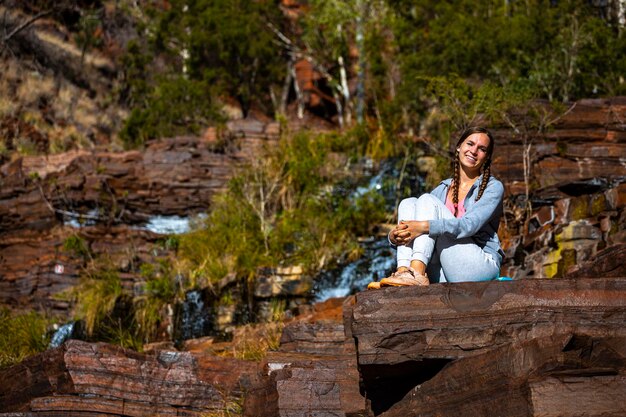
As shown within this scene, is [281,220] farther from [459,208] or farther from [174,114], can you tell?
[174,114]

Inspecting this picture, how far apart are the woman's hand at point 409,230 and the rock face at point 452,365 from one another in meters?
0.50

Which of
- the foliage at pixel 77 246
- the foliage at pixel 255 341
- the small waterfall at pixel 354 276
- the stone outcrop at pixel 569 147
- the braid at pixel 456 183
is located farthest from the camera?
the foliage at pixel 77 246

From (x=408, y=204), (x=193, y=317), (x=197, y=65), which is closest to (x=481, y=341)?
(x=408, y=204)

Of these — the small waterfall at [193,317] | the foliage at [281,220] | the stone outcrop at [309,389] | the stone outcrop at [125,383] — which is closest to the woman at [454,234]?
the stone outcrop at [309,389]

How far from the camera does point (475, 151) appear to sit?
241 inches

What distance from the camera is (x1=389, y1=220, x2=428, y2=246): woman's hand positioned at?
5.53 m

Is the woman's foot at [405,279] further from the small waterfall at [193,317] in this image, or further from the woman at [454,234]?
the small waterfall at [193,317]

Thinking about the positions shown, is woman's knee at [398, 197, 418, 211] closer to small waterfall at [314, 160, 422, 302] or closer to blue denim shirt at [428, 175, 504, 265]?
blue denim shirt at [428, 175, 504, 265]

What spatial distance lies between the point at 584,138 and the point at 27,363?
869 cm

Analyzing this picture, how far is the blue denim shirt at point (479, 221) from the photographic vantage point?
18.2ft

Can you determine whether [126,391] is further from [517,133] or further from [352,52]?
[352,52]

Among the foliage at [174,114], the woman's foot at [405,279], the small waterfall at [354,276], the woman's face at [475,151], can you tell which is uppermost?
the foliage at [174,114]

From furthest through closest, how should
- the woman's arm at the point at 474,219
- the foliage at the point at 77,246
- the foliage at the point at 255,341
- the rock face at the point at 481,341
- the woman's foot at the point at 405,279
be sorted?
the foliage at the point at 77,246 < the foliage at the point at 255,341 < the woman's arm at the point at 474,219 < the woman's foot at the point at 405,279 < the rock face at the point at 481,341

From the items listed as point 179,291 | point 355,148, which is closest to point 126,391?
point 179,291
